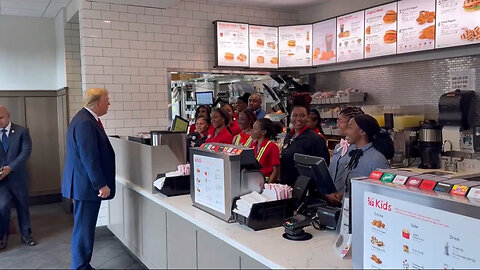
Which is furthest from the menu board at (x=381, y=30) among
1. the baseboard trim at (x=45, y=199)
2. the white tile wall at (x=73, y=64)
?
the baseboard trim at (x=45, y=199)

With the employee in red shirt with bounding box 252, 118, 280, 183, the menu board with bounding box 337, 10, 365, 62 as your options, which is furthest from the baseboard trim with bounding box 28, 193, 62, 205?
the menu board with bounding box 337, 10, 365, 62

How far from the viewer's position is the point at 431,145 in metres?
4.60

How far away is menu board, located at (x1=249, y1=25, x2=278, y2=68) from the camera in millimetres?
6430

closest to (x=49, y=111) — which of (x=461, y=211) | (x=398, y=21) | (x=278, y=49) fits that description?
(x=278, y=49)

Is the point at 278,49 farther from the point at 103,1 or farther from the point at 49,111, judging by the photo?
the point at 49,111

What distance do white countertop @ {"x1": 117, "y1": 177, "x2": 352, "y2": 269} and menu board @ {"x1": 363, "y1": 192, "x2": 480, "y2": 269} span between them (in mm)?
272

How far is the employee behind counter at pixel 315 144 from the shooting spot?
2.77 meters

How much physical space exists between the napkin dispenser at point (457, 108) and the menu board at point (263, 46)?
9.25 ft

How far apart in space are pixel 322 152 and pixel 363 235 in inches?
73.7

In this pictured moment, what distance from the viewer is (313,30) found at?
639 centimetres

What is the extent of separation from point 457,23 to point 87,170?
160 inches

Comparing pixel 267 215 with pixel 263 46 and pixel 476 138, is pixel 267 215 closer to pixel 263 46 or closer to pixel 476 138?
pixel 476 138

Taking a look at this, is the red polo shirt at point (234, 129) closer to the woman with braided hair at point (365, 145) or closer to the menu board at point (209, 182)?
the menu board at point (209, 182)

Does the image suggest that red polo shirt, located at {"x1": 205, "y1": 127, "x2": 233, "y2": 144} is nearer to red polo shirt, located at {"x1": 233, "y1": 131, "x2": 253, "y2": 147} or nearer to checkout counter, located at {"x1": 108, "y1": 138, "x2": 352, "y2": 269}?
red polo shirt, located at {"x1": 233, "y1": 131, "x2": 253, "y2": 147}
